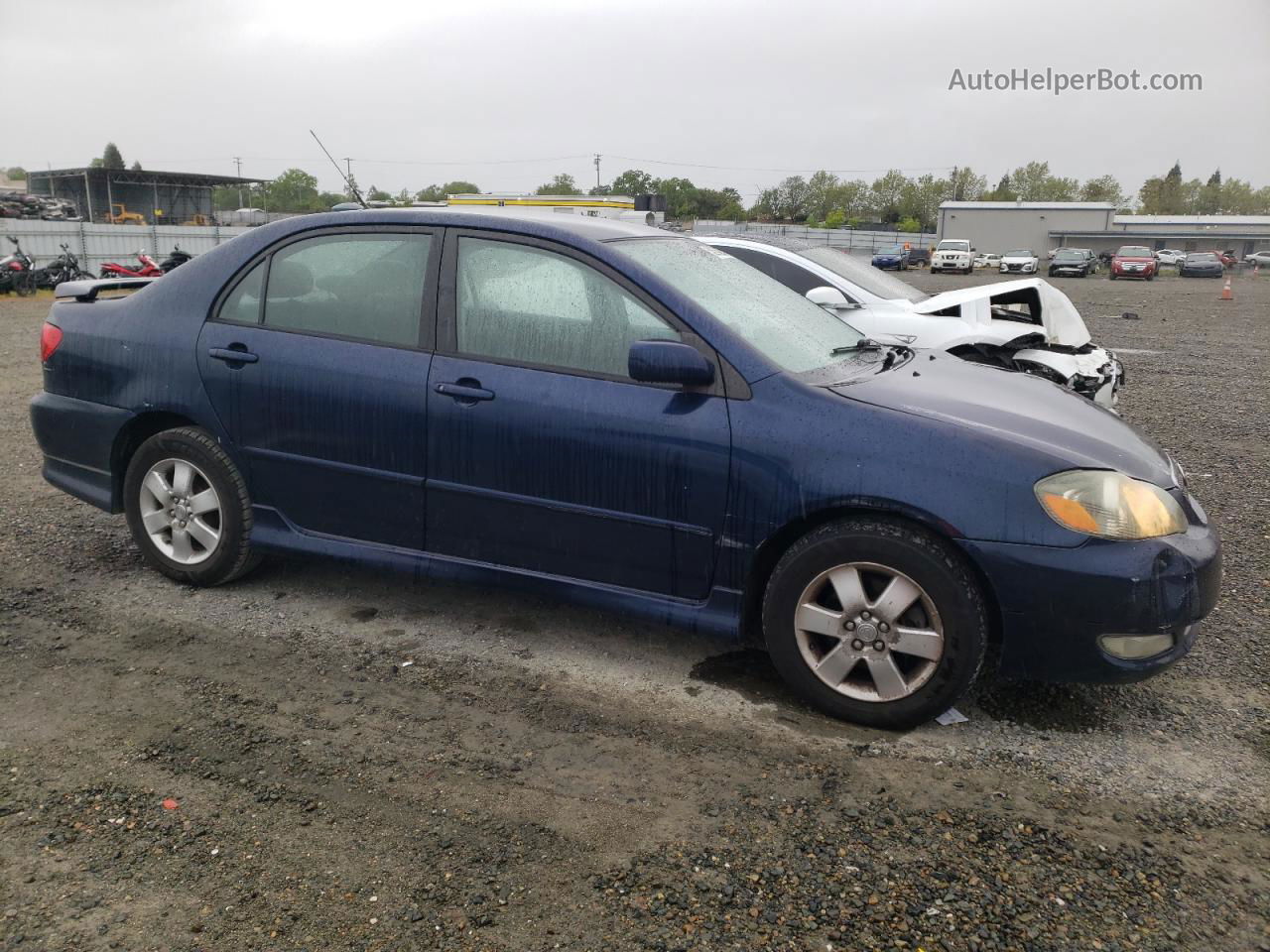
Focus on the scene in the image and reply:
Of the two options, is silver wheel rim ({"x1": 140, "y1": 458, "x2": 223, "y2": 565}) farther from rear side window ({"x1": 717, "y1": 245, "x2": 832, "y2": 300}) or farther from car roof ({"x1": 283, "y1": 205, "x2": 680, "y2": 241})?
rear side window ({"x1": 717, "y1": 245, "x2": 832, "y2": 300})

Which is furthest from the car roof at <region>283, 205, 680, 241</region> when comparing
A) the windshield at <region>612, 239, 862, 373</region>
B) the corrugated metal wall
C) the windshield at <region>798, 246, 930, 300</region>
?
the corrugated metal wall

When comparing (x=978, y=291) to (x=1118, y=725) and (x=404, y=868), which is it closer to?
(x=1118, y=725)

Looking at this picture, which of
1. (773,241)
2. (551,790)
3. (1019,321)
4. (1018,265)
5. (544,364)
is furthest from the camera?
(1018,265)

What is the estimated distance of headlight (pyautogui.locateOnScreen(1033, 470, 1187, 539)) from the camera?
3.07 meters

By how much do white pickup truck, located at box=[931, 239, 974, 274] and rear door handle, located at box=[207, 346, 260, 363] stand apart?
4660cm

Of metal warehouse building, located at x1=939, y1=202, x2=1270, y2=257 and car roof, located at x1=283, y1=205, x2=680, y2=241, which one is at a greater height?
metal warehouse building, located at x1=939, y1=202, x2=1270, y2=257

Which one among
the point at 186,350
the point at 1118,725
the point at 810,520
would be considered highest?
the point at 186,350

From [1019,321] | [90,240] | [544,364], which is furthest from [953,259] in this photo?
[544,364]

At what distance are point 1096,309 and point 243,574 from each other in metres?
23.3

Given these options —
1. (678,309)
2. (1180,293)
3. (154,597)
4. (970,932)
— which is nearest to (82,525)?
(154,597)

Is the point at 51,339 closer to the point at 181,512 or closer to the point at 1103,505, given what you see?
the point at 181,512

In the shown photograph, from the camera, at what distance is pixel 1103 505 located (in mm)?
3104

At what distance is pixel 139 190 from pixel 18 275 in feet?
190

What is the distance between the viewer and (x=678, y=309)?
3.53m
